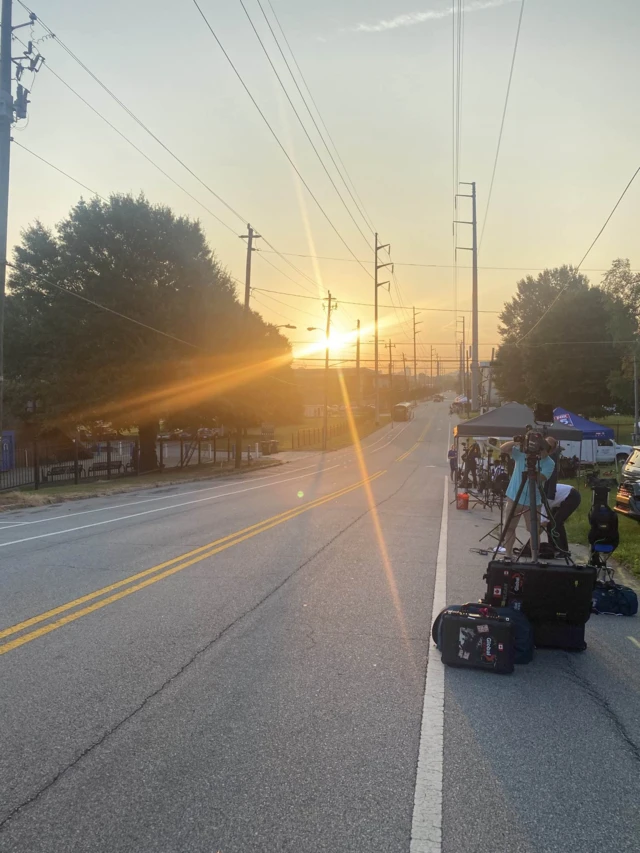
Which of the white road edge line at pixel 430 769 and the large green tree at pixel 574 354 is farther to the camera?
the large green tree at pixel 574 354

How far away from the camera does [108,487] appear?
23672mm

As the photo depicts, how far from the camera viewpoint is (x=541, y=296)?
9000 centimetres

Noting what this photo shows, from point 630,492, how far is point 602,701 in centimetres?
838

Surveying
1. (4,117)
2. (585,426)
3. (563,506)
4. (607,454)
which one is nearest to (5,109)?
(4,117)

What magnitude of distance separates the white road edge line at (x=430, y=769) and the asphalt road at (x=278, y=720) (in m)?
0.04

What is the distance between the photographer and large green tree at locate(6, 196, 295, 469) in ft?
102

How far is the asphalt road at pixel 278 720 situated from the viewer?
3.04 meters

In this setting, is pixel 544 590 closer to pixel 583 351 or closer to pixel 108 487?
pixel 108 487

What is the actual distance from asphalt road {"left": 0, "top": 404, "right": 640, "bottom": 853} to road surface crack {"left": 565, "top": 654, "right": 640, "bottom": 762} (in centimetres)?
2

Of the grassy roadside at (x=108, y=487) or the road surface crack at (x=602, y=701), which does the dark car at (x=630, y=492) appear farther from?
the grassy roadside at (x=108, y=487)

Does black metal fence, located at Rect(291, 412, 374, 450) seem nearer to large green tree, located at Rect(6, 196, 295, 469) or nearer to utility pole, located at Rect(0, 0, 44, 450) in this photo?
large green tree, located at Rect(6, 196, 295, 469)

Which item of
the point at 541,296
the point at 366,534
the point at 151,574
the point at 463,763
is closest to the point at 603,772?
the point at 463,763

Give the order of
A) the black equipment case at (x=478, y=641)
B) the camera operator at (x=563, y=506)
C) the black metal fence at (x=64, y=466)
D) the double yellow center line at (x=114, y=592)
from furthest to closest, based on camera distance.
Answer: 1. the black metal fence at (x=64, y=466)
2. the camera operator at (x=563, y=506)
3. the double yellow center line at (x=114, y=592)
4. the black equipment case at (x=478, y=641)

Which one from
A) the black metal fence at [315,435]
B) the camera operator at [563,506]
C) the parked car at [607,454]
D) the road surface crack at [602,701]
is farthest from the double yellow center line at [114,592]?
the black metal fence at [315,435]
